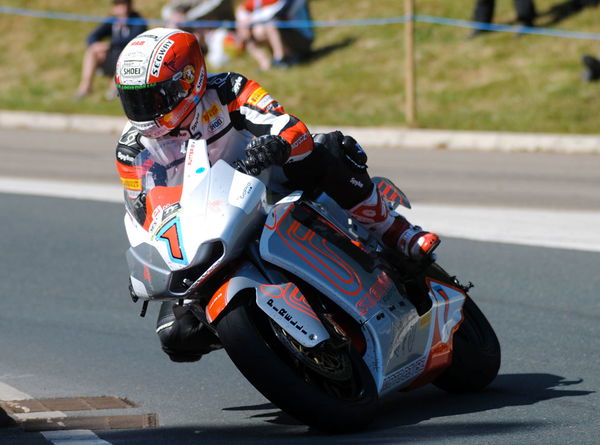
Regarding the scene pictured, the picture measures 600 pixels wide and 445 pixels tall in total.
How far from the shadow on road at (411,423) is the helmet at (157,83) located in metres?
1.23

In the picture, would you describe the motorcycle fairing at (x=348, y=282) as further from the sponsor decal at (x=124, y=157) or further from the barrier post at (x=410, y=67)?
the barrier post at (x=410, y=67)

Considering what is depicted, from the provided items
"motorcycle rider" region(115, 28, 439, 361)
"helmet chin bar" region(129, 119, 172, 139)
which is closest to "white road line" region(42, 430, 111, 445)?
"motorcycle rider" region(115, 28, 439, 361)

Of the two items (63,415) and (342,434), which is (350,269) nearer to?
(342,434)

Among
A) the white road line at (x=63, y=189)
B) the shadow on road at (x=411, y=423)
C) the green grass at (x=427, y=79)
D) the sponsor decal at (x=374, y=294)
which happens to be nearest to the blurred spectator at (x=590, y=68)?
the green grass at (x=427, y=79)

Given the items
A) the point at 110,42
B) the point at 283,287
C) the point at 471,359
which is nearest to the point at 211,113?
the point at 283,287

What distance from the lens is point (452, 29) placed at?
18.9 m

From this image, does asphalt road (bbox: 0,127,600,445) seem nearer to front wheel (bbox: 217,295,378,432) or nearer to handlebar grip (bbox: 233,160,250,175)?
front wheel (bbox: 217,295,378,432)

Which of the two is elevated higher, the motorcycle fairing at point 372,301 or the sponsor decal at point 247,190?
the sponsor decal at point 247,190

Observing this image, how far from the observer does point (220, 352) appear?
21.7ft

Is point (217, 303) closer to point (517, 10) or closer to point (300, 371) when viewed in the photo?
point (300, 371)

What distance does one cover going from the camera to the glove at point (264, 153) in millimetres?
4668

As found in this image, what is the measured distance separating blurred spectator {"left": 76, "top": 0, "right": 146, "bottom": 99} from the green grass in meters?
0.32

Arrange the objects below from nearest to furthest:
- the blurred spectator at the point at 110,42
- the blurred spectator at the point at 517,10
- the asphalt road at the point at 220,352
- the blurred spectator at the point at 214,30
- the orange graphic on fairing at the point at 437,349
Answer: the asphalt road at the point at 220,352 < the orange graphic on fairing at the point at 437,349 < the blurred spectator at the point at 517,10 < the blurred spectator at the point at 110,42 < the blurred spectator at the point at 214,30

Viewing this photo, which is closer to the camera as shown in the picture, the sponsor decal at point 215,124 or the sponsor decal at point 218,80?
the sponsor decal at point 215,124
